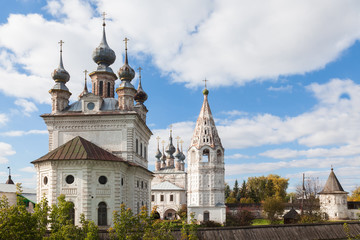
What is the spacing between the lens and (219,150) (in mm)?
42500

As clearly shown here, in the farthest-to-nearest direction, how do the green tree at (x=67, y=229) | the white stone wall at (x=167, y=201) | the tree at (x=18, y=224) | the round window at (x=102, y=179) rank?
the white stone wall at (x=167, y=201) → the round window at (x=102, y=179) → the green tree at (x=67, y=229) → the tree at (x=18, y=224)

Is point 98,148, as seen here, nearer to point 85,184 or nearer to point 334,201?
point 85,184

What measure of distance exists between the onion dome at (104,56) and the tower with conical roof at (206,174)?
17739 millimetres

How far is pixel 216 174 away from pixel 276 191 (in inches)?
1238

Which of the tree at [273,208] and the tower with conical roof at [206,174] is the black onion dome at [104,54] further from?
the tree at [273,208]

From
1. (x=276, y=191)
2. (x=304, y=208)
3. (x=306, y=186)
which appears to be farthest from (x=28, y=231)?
(x=276, y=191)

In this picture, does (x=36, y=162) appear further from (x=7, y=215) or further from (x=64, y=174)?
(x=7, y=215)

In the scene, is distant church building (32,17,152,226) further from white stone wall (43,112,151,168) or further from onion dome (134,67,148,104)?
onion dome (134,67,148,104)

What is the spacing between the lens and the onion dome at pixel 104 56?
89.2 ft

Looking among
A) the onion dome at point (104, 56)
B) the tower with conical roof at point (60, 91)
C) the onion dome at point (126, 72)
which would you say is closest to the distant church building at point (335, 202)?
the onion dome at point (126, 72)

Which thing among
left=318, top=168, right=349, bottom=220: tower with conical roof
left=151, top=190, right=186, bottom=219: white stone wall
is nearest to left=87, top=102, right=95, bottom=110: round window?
left=318, top=168, right=349, bottom=220: tower with conical roof

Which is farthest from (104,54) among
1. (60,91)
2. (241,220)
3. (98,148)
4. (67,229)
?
(241,220)

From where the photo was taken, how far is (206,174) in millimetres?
41750

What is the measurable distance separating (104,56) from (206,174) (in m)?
19.7
